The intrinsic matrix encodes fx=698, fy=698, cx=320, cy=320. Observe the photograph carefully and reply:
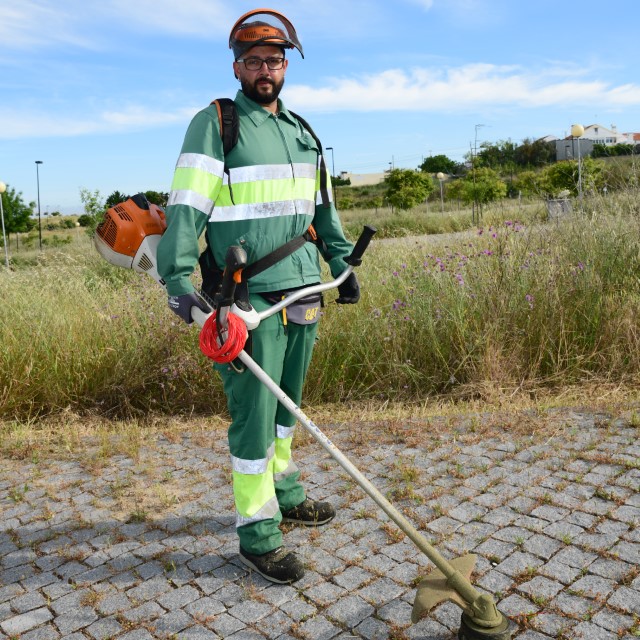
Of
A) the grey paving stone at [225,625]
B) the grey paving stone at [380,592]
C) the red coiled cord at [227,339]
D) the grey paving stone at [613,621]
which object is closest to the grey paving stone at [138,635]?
the grey paving stone at [225,625]

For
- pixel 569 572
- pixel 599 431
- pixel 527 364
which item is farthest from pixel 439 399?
pixel 569 572

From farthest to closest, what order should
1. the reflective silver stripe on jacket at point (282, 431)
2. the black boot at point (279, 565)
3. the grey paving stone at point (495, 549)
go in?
the reflective silver stripe on jacket at point (282, 431) < the grey paving stone at point (495, 549) < the black boot at point (279, 565)

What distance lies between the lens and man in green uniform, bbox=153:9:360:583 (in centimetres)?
280

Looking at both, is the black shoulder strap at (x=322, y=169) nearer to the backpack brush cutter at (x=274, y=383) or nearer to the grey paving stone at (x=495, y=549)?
the backpack brush cutter at (x=274, y=383)

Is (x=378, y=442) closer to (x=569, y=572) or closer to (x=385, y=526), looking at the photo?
(x=385, y=526)

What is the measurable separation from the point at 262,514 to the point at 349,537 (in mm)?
504

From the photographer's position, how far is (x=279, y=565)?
2.98 meters

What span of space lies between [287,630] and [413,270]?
175 inches

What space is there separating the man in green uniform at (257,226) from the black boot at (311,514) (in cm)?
35

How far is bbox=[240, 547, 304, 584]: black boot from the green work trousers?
3 cm

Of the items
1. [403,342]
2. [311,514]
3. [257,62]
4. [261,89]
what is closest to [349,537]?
[311,514]

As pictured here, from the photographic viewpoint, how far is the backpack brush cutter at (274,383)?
2510 millimetres

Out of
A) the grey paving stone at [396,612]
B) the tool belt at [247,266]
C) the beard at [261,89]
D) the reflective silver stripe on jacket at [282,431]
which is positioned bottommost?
the grey paving stone at [396,612]

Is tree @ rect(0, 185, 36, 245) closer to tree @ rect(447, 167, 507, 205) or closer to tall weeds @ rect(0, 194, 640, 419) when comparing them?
tree @ rect(447, 167, 507, 205)
